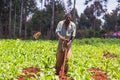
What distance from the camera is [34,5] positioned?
5881 cm

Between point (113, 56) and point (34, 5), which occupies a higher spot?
point (34, 5)

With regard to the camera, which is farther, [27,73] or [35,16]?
[35,16]

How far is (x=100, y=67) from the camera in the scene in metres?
13.6

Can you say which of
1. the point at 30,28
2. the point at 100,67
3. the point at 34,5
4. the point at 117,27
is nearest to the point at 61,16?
the point at 34,5

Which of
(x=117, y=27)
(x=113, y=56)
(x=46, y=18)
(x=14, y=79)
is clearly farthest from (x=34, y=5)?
(x=14, y=79)

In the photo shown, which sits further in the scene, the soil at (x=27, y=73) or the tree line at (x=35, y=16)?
the tree line at (x=35, y=16)

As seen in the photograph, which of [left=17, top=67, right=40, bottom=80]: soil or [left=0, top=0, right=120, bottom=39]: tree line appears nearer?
[left=17, top=67, right=40, bottom=80]: soil

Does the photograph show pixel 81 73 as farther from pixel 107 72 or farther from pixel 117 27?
pixel 117 27

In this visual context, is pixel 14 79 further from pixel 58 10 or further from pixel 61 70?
pixel 58 10

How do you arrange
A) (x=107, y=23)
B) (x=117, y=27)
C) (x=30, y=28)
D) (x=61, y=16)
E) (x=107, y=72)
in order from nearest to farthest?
1. (x=107, y=72)
2. (x=61, y=16)
3. (x=30, y=28)
4. (x=117, y=27)
5. (x=107, y=23)

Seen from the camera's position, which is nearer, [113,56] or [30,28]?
[113,56]

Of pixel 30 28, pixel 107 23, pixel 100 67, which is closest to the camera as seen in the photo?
pixel 100 67

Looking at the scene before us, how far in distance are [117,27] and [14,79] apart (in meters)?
64.6

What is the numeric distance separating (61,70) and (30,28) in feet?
179
